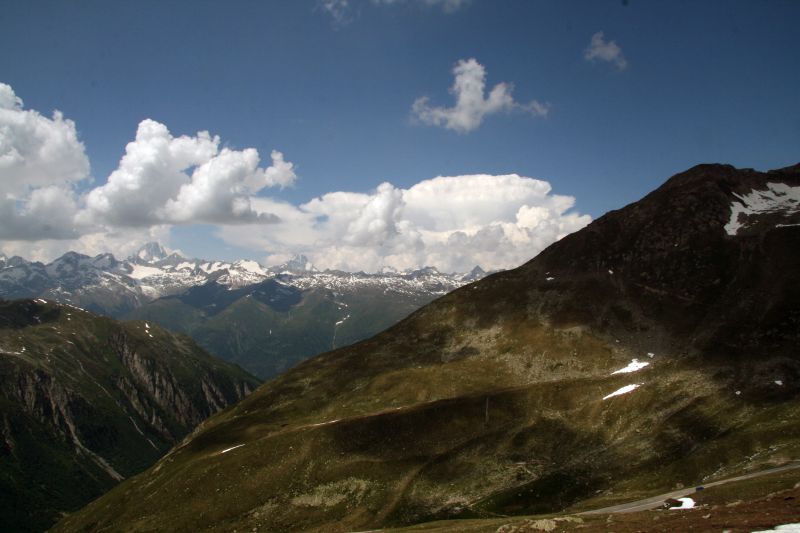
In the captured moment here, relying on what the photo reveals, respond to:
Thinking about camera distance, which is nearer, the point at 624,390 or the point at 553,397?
the point at 624,390

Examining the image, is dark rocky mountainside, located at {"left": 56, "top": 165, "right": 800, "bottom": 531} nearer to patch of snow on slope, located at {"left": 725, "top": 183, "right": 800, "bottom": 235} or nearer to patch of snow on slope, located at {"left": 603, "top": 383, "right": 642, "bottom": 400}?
patch of snow on slope, located at {"left": 725, "top": 183, "right": 800, "bottom": 235}

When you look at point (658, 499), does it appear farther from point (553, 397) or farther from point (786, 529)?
point (553, 397)

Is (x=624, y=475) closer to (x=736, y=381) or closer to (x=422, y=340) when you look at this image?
(x=736, y=381)

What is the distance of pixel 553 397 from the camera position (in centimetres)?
11231

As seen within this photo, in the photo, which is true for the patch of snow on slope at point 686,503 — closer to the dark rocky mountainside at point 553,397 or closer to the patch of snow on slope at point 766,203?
the dark rocky mountainside at point 553,397

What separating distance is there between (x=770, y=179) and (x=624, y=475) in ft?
490

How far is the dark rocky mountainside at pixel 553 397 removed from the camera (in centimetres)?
8594

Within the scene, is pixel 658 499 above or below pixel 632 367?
below

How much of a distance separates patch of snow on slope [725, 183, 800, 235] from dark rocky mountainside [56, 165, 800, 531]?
0.91 m

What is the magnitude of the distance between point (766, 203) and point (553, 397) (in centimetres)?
10798

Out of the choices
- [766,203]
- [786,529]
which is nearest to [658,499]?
[786,529]

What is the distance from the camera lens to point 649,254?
508 feet

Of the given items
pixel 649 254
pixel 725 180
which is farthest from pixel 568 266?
pixel 725 180

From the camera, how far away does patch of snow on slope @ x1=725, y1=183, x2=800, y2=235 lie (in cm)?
15177
